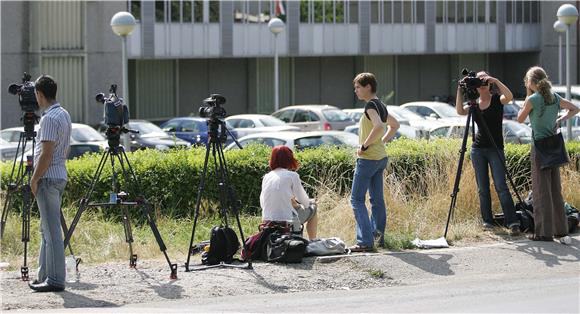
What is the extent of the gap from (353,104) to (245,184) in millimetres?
36578

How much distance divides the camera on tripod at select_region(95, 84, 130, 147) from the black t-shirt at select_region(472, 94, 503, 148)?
404 centimetres

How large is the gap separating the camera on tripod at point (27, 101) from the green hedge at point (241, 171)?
3.12 meters

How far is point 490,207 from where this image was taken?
1237 cm

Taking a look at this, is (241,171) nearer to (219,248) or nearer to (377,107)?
(377,107)

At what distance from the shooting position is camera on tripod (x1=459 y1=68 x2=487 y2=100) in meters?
11.6

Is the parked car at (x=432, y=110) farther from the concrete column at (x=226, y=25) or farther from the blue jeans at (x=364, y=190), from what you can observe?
the blue jeans at (x=364, y=190)

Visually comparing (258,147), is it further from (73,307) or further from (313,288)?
(73,307)

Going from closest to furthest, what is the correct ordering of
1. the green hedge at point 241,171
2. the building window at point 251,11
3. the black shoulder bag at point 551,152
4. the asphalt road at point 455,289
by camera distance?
the asphalt road at point 455,289
the black shoulder bag at point 551,152
the green hedge at point 241,171
the building window at point 251,11

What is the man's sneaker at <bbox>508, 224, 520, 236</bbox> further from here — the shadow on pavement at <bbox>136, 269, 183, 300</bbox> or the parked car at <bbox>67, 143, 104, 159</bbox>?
the parked car at <bbox>67, 143, 104, 159</bbox>

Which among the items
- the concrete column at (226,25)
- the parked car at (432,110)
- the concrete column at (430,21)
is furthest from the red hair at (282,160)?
the concrete column at (430,21)

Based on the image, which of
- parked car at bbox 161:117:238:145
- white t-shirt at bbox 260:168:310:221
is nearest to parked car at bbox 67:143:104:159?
parked car at bbox 161:117:238:145

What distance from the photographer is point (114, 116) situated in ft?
33.1

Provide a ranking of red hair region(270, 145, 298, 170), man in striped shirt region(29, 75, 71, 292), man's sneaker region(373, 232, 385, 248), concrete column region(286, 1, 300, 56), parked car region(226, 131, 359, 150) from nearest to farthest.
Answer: man in striped shirt region(29, 75, 71, 292) < red hair region(270, 145, 298, 170) < man's sneaker region(373, 232, 385, 248) < parked car region(226, 131, 359, 150) < concrete column region(286, 1, 300, 56)

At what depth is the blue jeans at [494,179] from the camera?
39.4 feet
